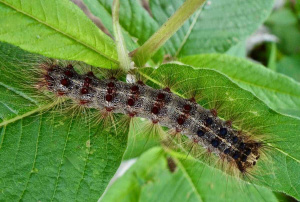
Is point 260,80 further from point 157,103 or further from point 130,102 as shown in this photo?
point 130,102

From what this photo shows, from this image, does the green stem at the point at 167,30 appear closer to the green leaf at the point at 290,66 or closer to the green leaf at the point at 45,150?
the green leaf at the point at 45,150

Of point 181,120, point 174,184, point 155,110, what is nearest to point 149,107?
point 155,110

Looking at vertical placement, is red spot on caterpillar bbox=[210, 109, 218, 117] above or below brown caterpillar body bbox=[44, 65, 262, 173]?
above

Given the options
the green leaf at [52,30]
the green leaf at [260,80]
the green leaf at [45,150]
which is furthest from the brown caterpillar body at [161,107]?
the green leaf at [52,30]

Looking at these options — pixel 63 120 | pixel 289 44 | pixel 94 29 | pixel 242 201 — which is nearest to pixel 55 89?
pixel 63 120

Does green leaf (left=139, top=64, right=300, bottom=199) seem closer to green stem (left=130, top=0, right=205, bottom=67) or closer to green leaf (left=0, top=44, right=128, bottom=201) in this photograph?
green stem (left=130, top=0, right=205, bottom=67)

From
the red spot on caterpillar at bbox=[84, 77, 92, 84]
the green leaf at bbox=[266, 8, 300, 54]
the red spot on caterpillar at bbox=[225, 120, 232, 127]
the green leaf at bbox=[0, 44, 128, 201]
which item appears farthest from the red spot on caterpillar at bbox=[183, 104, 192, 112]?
the green leaf at bbox=[266, 8, 300, 54]
